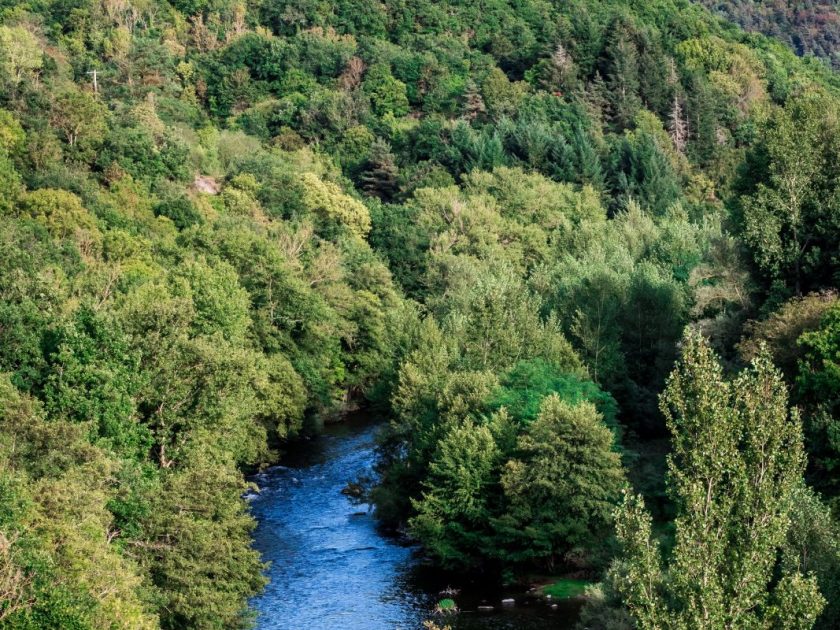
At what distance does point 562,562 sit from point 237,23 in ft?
464

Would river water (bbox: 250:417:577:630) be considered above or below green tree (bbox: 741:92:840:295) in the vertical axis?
below

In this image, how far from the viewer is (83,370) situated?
56.7 meters

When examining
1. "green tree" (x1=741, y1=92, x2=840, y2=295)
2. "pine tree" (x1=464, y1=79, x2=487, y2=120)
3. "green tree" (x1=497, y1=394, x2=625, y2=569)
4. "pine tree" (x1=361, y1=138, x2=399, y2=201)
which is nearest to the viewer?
"green tree" (x1=497, y1=394, x2=625, y2=569)

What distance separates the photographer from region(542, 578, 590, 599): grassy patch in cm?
6309

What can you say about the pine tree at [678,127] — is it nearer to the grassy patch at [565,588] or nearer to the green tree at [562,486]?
the green tree at [562,486]

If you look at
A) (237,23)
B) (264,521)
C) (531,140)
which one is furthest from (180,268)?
(237,23)

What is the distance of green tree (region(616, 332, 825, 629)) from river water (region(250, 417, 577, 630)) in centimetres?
2308

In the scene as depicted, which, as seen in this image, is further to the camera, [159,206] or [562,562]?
[159,206]

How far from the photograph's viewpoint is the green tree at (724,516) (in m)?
36.4

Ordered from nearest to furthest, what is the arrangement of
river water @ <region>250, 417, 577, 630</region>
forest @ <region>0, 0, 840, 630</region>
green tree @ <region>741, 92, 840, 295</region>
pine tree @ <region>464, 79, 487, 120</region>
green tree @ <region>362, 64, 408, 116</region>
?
forest @ <region>0, 0, 840, 630</region>, river water @ <region>250, 417, 577, 630</region>, green tree @ <region>741, 92, 840, 295</region>, pine tree @ <region>464, 79, 487, 120</region>, green tree @ <region>362, 64, 408, 116</region>

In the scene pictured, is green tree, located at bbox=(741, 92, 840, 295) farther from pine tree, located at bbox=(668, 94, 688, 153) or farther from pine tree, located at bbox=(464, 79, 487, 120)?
pine tree, located at bbox=(464, 79, 487, 120)

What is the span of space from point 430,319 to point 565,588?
78.9 ft

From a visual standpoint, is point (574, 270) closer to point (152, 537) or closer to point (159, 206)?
point (159, 206)

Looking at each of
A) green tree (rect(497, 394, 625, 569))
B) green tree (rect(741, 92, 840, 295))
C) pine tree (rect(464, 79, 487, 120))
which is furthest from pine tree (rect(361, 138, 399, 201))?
green tree (rect(497, 394, 625, 569))
